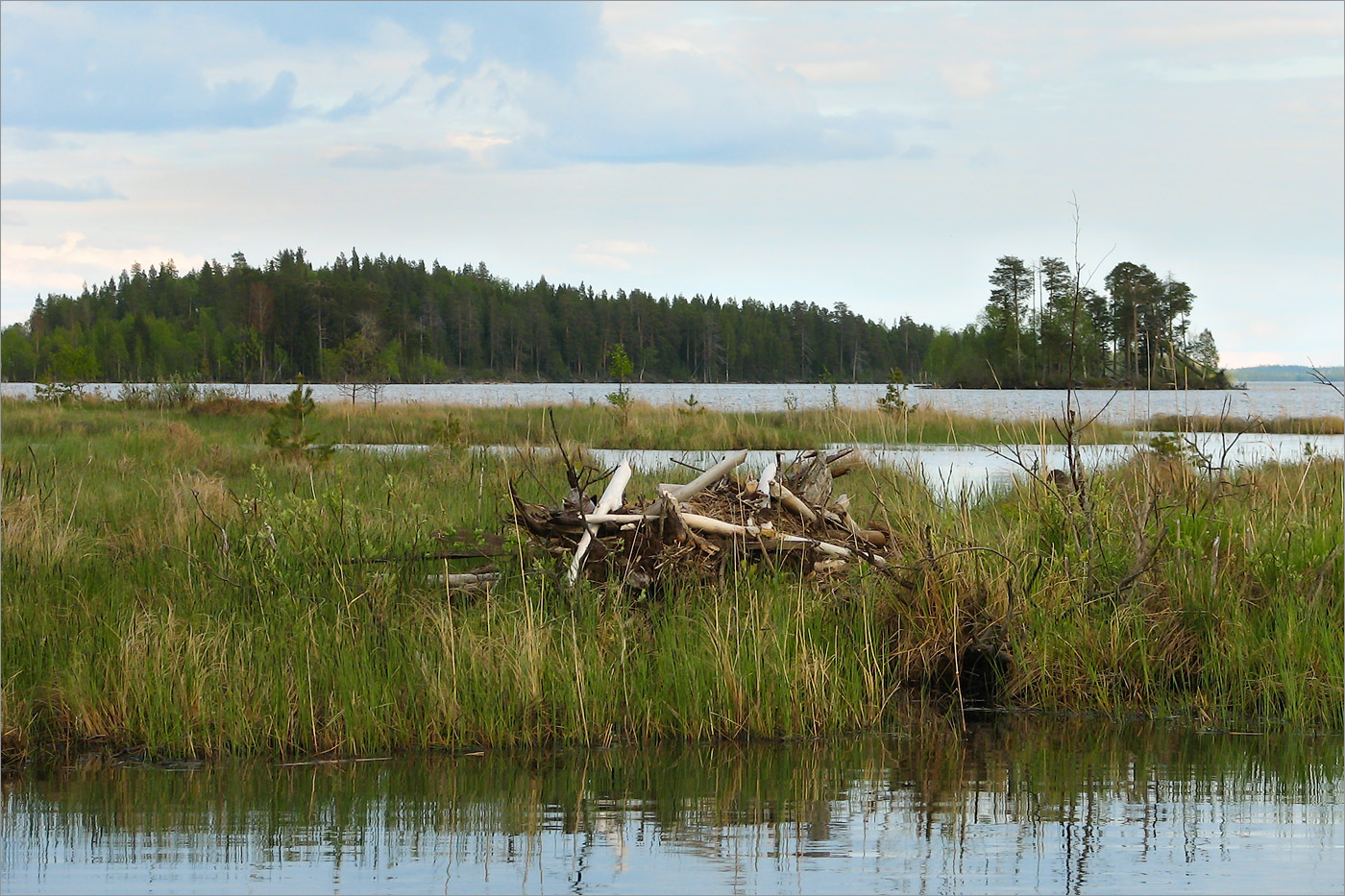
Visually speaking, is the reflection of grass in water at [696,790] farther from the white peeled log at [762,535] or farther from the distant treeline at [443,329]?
the distant treeline at [443,329]

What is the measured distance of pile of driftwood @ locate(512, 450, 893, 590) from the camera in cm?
723

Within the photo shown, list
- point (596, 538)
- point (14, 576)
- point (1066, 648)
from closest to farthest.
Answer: point (1066, 648) < point (596, 538) < point (14, 576)

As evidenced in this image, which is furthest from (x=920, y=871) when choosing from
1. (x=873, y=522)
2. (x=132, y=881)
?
(x=873, y=522)

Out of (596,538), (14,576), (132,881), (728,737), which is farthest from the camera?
(14,576)

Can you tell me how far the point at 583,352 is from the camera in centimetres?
13250

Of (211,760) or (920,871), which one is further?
(211,760)

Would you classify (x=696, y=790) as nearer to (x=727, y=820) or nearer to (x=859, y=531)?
(x=727, y=820)

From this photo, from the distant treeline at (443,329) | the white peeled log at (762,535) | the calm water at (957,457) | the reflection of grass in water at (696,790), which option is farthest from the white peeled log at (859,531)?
the distant treeline at (443,329)

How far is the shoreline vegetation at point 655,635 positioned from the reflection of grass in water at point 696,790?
0.28 meters

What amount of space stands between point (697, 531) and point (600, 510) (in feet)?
2.20

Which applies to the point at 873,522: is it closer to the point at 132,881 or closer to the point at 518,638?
the point at 518,638

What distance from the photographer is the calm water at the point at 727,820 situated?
13.4ft

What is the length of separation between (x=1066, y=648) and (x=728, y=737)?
212 cm

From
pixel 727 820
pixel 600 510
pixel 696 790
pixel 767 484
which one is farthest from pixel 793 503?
pixel 727 820
